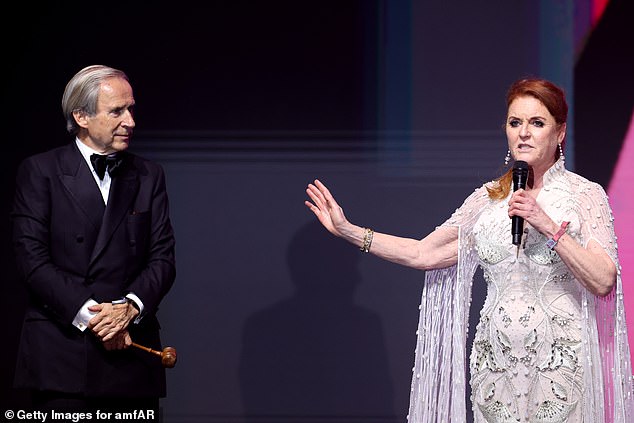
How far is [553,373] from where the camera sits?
3125 mm

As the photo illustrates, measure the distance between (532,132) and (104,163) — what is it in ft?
4.43

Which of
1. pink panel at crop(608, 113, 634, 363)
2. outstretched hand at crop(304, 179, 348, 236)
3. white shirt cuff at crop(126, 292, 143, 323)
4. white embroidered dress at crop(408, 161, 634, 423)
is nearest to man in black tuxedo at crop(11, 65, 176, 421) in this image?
white shirt cuff at crop(126, 292, 143, 323)

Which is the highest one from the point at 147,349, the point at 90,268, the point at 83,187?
the point at 83,187

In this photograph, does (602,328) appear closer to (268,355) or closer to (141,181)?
(141,181)

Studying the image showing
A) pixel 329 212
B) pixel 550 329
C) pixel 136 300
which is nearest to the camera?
pixel 550 329

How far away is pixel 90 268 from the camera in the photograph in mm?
3275

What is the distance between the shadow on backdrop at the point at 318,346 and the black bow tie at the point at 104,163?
1.43m

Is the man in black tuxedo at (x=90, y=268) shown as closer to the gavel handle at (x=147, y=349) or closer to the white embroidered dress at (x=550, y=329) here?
the gavel handle at (x=147, y=349)

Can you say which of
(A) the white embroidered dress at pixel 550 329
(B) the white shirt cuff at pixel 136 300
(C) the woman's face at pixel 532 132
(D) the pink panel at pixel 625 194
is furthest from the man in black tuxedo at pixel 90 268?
(D) the pink panel at pixel 625 194

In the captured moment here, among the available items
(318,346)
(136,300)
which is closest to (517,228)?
(136,300)

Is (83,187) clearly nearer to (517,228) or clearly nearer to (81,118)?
(81,118)

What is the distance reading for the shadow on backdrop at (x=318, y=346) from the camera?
4.64 m

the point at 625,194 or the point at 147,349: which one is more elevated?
the point at 625,194

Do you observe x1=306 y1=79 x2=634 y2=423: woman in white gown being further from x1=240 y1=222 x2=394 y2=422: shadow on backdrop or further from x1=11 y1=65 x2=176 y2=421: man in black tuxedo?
x1=240 y1=222 x2=394 y2=422: shadow on backdrop
